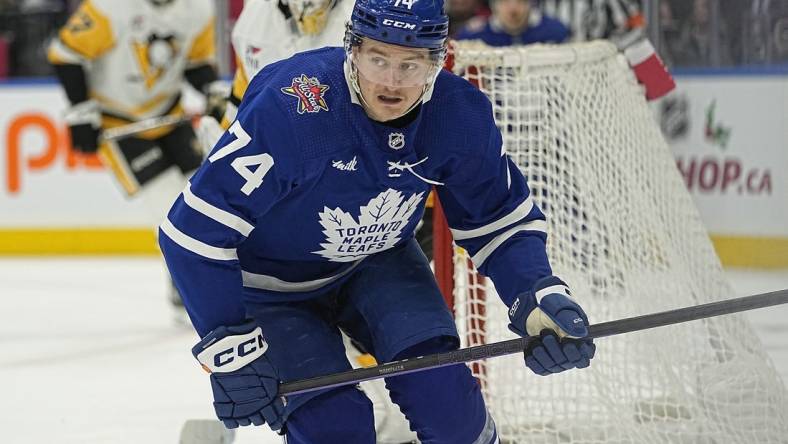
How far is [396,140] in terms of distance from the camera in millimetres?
1963

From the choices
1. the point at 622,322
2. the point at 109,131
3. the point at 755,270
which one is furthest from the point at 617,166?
the point at 109,131

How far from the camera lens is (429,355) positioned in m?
1.99

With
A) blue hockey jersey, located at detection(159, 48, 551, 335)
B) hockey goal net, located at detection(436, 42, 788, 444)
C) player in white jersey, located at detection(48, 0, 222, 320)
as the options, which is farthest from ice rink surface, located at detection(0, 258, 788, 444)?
blue hockey jersey, located at detection(159, 48, 551, 335)

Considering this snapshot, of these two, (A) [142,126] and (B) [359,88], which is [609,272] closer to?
(B) [359,88]

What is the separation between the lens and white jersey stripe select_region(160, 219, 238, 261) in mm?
1893

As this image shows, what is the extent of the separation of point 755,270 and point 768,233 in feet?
0.77

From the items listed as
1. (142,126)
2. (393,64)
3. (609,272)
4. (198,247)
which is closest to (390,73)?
(393,64)

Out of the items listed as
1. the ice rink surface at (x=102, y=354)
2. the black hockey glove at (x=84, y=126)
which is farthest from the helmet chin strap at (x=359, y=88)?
the black hockey glove at (x=84, y=126)

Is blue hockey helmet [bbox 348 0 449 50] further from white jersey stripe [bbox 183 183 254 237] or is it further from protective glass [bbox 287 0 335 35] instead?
protective glass [bbox 287 0 335 35]

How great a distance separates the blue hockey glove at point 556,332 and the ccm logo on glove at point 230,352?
424 mm

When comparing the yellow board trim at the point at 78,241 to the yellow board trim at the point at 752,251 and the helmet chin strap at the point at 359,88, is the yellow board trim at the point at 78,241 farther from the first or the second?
the helmet chin strap at the point at 359,88

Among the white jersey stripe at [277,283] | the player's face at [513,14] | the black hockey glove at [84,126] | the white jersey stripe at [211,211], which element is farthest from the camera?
the player's face at [513,14]

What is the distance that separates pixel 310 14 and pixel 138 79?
2.22 m

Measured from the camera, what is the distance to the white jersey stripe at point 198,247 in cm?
189
